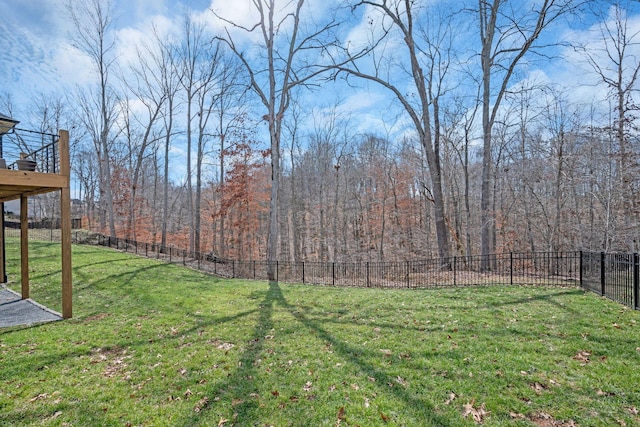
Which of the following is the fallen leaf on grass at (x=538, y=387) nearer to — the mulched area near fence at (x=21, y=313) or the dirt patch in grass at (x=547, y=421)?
the dirt patch in grass at (x=547, y=421)

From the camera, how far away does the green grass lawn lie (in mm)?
3166

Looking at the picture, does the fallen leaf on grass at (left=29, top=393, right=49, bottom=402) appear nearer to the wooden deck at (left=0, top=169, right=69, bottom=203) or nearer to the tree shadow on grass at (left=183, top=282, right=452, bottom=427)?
the tree shadow on grass at (left=183, top=282, right=452, bottom=427)

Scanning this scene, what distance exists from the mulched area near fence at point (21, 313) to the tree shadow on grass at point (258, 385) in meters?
4.22

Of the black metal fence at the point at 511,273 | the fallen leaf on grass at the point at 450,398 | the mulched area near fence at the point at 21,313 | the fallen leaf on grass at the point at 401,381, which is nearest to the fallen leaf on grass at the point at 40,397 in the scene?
the mulched area near fence at the point at 21,313

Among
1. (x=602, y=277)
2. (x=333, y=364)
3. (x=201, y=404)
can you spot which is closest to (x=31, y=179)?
(x=201, y=404)

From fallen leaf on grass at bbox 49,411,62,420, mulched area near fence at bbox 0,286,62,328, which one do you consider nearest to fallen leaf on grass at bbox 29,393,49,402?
fallen leaf on grass at bbox 49,411,62,420

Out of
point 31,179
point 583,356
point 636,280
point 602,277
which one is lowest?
point 583,356

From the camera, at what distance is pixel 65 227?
6.25m

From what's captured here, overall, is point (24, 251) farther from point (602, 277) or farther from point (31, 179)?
point (602, 277)

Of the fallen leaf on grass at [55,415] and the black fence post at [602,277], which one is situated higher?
the black fence post at [602,277]

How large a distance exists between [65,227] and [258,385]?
532 cm

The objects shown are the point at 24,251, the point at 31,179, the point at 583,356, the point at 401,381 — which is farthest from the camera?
the point at 24,251

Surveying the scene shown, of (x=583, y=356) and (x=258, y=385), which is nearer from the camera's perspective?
(x=258, y=385)

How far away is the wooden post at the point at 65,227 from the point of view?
244 inches
